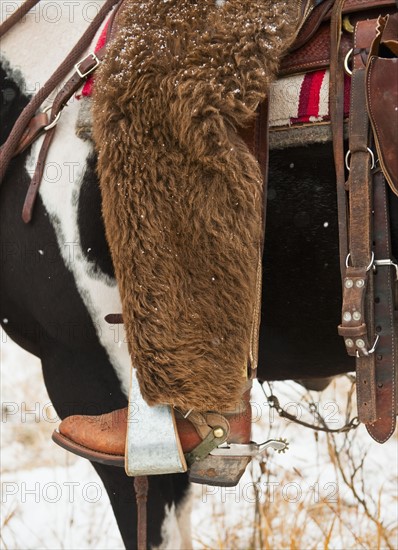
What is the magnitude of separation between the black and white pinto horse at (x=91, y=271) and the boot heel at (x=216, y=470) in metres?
0.27

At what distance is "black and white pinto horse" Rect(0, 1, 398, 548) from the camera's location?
170cm

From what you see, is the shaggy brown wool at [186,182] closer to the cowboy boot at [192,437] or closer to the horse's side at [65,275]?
the cowboy boot at [192,437]

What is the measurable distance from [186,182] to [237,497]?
8.71 ft

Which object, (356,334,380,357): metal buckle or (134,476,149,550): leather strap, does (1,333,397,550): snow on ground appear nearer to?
(134,476,149,550): leather strap

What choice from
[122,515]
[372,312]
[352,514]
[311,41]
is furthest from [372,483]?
[311,41]

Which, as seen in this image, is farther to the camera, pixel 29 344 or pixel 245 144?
pixel 29 344

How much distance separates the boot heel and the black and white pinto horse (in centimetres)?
27

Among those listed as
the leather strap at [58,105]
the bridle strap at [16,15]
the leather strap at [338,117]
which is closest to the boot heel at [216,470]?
the leather strap at [338,117]

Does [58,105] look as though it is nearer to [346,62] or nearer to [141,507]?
[346,62]

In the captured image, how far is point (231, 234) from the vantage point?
1601 mm

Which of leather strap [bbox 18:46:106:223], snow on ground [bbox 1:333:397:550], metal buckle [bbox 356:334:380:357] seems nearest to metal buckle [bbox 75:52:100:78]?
leather strap [bbox 18:46:106:223]

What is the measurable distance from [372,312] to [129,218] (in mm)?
561

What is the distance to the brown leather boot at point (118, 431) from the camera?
5.80ft

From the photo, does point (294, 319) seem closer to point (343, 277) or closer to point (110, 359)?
point (343, 277)
